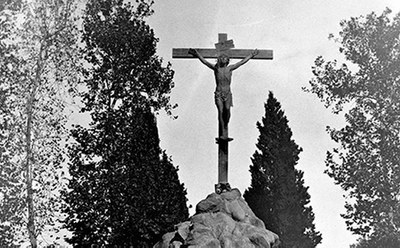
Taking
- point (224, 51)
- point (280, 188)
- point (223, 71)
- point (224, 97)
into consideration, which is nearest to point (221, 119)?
point (224, 97)

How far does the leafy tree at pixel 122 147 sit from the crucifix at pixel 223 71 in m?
6.62

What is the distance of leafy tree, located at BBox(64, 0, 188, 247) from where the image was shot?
51.2 ft

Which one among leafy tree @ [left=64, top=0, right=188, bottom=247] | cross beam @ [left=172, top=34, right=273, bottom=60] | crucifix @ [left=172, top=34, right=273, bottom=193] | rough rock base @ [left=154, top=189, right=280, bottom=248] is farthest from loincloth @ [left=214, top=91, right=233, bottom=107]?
leafy tree @ [left=64, top=0, right=188, bottom=247]

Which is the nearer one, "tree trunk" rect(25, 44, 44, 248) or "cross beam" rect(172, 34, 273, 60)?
"cross beam" rect(172, 34, 273, 60)

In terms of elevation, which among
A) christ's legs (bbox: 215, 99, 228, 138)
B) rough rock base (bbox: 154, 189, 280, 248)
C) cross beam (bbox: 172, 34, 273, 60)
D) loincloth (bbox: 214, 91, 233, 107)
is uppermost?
cross beam (bbox: 172, 34, 273, 60)

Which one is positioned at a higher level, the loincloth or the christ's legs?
the loincloth

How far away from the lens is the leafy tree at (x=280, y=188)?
61.7 ft

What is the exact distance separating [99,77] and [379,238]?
1094cm

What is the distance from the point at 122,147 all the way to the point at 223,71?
7.75 m

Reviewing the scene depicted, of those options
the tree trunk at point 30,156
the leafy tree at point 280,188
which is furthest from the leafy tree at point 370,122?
the tree trunk at point 30,156

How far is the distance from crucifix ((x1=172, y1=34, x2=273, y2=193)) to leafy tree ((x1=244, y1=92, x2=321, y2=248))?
9974 millimetres

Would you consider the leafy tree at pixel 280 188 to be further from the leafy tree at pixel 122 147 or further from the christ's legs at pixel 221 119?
the christ's legs at pixel 221 119

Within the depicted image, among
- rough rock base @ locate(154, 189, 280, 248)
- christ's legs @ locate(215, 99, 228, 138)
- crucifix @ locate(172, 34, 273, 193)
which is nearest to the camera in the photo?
rough rock base @ locate(154, 189, 280, 248)

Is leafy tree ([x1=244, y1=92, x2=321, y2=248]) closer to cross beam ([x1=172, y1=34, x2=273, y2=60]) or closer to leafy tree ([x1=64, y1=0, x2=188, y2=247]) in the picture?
leafy tree ([x1=64, y1=0, x2=188, y2=247])
